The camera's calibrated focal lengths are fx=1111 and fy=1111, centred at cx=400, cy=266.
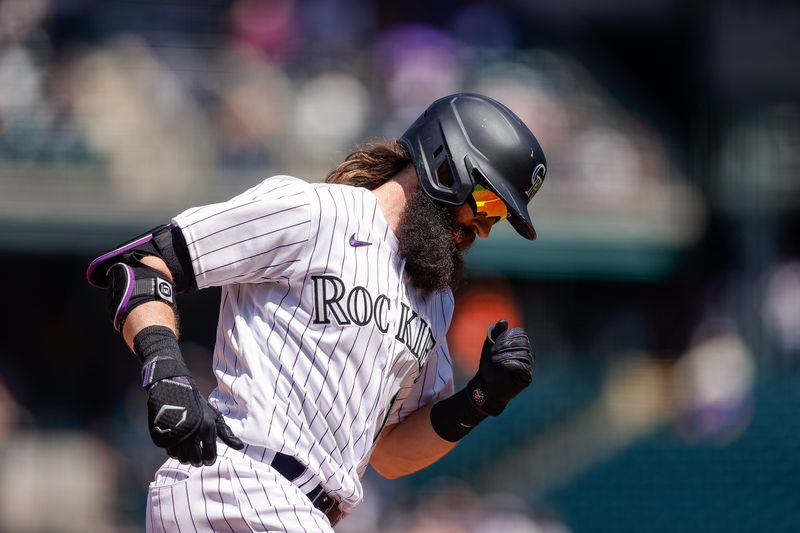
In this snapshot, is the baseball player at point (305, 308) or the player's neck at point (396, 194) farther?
the player's neck at point (396, 194)

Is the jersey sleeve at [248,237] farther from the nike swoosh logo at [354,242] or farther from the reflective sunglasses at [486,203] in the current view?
the reflective sunglasses at [486,203]

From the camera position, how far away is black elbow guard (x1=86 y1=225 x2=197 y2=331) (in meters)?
2.78

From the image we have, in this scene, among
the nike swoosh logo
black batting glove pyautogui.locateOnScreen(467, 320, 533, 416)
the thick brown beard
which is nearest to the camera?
the nike swoosh logo

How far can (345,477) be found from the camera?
3.00 meters

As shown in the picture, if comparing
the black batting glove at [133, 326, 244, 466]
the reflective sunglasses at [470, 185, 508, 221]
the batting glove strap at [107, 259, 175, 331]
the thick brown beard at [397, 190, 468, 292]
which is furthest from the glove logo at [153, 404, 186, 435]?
the reflective sunglasses at [470, 185, 508, 221]

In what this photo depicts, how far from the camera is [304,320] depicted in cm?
298

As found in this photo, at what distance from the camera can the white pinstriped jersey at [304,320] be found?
2.90m

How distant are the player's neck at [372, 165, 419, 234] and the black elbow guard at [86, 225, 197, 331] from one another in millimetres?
635

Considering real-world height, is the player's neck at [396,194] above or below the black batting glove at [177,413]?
above

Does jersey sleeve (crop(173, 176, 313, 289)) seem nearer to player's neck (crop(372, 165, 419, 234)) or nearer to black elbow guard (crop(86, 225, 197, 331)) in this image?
black elbow guard (crop(86, 225, 197, 331))

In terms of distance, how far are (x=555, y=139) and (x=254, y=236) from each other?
29.2 ft

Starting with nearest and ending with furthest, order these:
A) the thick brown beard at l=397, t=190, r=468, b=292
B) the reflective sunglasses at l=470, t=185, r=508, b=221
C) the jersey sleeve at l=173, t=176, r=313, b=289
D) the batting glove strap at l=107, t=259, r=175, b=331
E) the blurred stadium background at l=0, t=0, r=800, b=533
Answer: the batting glove strap at l=107, t=259, r=175, b=331 → the jersey sleeve at l=173, t=176, r=313, b=289 → the thick brown beard at l=397, t=190, r=468, b=292 → the reflective sunglasses at l=470, t=185, r=508, b=221 → the blurred stadium background at l=0, t=0, r=800, b=533

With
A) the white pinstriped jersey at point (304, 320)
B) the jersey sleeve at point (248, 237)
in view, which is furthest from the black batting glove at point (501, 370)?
the jersey sleeve at point (248, 237)

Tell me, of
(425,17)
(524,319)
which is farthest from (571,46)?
(524,319)
